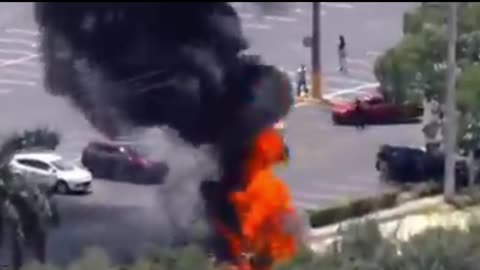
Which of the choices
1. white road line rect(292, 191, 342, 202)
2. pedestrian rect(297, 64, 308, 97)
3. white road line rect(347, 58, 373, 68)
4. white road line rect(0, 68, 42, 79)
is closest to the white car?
white road line rect(0, 68, 42, 79)

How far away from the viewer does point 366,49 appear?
28203mm

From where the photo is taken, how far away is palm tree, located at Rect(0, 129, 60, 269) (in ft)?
68.8

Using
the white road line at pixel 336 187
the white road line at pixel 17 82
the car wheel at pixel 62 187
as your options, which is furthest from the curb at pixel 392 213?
the white road line at pixel 17 82

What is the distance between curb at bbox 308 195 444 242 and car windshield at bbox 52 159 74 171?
2.59 m

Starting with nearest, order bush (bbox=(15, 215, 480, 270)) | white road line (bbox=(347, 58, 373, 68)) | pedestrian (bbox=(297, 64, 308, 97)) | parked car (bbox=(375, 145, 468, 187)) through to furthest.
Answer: bush (bbox=(15, 215, 480, 270)) → parked car (bbox=(375, 145, 468, 187)) → pedestrian (bbox=(297, 64, 308, 97)) → white road line (bbox=(347, 58, 373, 68))

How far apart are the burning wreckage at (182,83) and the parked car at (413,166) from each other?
370cm

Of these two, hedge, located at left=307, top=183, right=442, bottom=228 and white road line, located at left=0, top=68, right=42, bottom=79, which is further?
white road line, located at left=0, top=68, right=42, bottom=79

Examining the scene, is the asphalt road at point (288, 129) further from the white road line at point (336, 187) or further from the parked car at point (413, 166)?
the parked car at point (413, 166)

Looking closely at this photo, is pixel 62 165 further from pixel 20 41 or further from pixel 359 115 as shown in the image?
pixel 359 115

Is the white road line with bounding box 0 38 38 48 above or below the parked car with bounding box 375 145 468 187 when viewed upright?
above

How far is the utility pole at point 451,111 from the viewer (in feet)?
81.5

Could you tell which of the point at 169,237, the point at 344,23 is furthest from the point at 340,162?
the point at 169,237

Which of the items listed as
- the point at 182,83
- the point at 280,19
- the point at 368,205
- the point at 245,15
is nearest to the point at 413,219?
the point at 368,205

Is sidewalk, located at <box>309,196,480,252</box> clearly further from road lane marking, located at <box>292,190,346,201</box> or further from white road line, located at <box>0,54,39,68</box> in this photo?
white road line, located at <box>0,54,39,68</box>
